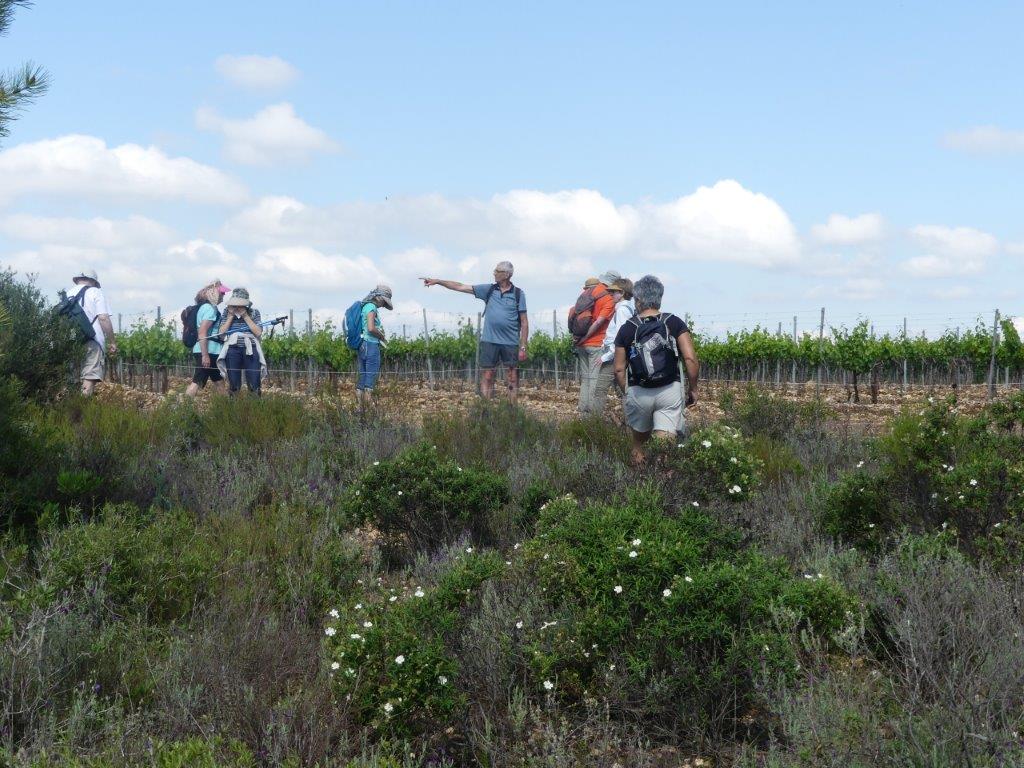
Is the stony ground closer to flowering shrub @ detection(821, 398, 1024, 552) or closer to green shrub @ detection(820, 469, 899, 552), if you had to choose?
flowering shrub @ detection(821, 398, 1024, 552)

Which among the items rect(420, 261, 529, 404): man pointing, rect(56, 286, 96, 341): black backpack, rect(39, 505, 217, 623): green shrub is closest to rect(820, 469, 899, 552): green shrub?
rect(39, 505, 217, 623): green shrub

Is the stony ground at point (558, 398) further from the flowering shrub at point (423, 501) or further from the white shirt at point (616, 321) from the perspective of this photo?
the flowering shrub at point (423, 501)

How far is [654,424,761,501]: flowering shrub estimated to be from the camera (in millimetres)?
5789

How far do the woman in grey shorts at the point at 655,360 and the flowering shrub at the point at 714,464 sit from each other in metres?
0.79

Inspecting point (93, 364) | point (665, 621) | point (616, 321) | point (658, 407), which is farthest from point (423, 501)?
point (93, 364)

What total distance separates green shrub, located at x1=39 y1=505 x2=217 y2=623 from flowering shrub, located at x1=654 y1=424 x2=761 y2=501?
260 centimetres

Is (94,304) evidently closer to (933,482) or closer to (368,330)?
(368,330)

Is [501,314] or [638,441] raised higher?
[501,314]

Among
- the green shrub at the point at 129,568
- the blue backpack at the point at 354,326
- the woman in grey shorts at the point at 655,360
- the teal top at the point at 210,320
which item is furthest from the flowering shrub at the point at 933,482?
the teal top at the point at 210,320

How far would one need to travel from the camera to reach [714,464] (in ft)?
19.4

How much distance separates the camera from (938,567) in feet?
13.9

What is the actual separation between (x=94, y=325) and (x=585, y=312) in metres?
5.33

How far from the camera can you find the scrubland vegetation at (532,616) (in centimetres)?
328

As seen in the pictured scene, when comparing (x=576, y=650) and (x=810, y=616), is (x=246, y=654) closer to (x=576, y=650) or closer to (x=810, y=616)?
(x=576, y=650)
